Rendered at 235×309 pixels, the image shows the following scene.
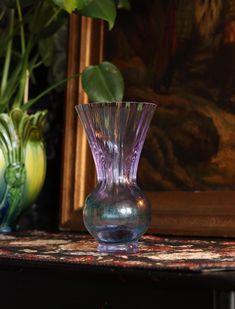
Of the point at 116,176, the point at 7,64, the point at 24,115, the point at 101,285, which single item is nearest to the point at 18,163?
the point at 24,115

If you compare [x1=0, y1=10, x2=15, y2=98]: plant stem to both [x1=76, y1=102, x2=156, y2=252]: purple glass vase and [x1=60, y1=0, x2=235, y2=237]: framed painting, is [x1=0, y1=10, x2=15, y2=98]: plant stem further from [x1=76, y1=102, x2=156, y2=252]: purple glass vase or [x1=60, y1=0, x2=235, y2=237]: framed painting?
[x1=76, y1=102, x2=156, y2=252]: purple glass vase

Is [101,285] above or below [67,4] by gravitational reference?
below

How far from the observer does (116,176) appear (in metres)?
0.84

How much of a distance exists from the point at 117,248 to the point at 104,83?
381 millimetres

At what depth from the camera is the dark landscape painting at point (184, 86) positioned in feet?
3.49

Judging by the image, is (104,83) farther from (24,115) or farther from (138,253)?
(138,253)

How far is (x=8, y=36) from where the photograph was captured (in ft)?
4.14

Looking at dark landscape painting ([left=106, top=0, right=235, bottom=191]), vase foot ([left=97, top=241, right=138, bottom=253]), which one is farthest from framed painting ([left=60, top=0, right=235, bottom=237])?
vase foot ([left=97, top=241, right=138, bottom=253])

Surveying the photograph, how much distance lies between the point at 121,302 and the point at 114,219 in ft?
0.55

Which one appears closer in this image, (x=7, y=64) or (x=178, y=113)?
(x=178, y=113)

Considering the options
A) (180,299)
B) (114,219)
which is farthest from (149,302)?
(114,219)

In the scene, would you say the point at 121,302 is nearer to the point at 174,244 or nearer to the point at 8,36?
the point at 174,244

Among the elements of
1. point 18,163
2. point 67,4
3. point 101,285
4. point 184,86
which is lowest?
point 101,285

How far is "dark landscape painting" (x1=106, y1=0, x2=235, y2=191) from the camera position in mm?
1062
